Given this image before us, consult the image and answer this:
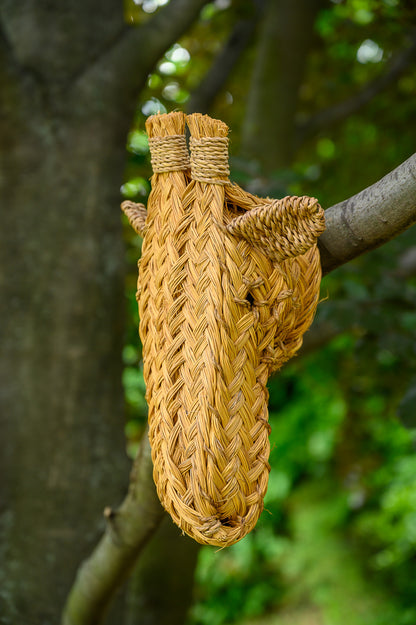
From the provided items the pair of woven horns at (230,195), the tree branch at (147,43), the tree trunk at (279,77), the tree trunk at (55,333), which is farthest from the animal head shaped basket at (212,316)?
the tree trunk at (279,77)

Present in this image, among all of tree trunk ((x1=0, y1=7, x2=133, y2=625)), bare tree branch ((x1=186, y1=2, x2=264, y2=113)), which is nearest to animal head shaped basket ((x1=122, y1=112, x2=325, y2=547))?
tree trunk ((x1=0, y1=7, x2=133, y2=625))

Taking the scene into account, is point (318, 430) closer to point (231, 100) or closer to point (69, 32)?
point (231, 100)

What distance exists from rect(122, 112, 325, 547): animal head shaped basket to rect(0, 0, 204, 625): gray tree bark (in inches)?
36.7

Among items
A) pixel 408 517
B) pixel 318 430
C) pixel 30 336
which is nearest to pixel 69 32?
pixel 30 336

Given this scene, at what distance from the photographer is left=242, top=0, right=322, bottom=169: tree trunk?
8.46 ft

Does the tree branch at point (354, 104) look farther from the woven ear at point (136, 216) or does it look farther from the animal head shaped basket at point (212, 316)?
the animal head shaped basket at point (212, 316)

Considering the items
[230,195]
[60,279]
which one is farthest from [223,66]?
[230,195]

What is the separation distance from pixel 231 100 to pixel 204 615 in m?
3.58

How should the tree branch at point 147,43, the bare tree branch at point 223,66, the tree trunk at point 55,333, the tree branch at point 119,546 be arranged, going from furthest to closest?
the bare tree branch at point 223,66 < the tree branch at point 147,43 < the tree trunk at point 55,333 < the tree branch at point 119,546

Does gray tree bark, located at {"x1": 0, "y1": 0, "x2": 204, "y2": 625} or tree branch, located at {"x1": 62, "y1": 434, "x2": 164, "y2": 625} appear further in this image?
gray tree bark, located at {"x1": 0, "y1": 0, "x2": 204, "y2": 625}

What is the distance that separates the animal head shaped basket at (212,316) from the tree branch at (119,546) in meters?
0.27

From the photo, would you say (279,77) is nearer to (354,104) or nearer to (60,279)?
(354,104)

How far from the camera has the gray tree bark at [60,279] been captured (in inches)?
60.6

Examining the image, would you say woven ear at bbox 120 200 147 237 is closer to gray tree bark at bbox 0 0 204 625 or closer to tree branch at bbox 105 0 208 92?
gray tree bark at bbox 0 0 204 625
